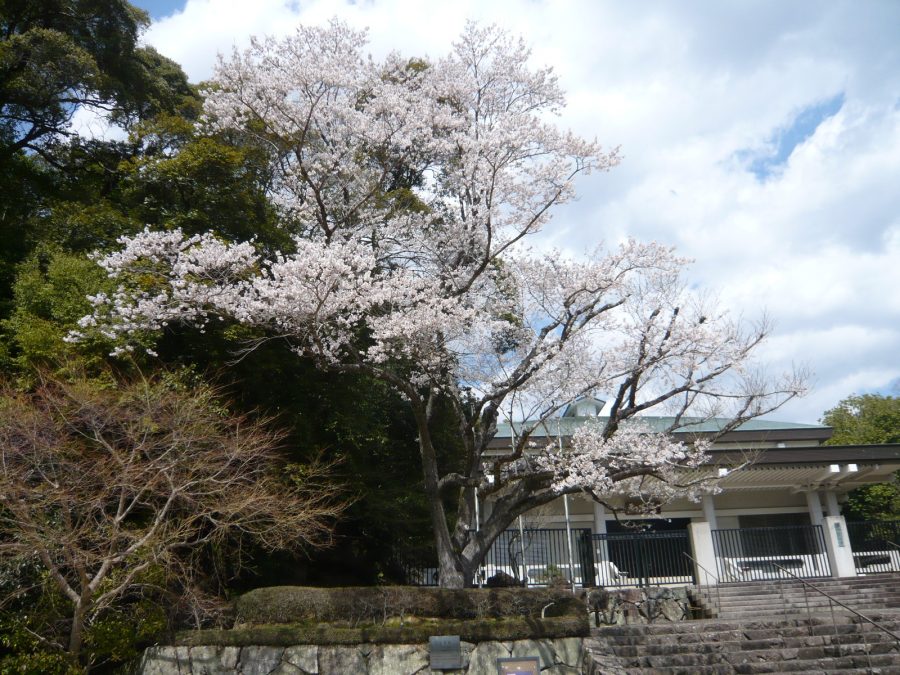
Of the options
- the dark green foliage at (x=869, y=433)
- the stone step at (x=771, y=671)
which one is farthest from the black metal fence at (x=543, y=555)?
the dark green foliage at (x=869, y=433)

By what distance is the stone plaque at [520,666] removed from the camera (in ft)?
30.1

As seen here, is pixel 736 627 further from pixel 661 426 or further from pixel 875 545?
pixel 661 426

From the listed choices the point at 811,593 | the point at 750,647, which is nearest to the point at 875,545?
the point at 811,593

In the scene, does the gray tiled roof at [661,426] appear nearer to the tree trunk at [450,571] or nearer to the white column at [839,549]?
the white column at [839,549]

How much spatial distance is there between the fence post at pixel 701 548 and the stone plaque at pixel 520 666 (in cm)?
669

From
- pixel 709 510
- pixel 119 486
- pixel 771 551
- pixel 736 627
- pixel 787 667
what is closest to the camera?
pixel 119 486

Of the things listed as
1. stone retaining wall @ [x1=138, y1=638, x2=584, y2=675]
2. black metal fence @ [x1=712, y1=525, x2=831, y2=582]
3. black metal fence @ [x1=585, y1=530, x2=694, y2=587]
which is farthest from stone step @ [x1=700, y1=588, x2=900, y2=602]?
stone retaining wall @ [x1=138, y1=638, x2=584, y2=675]

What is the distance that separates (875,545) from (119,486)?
A: 697 inches

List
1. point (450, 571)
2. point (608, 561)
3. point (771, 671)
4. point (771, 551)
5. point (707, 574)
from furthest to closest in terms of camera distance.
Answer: point (771, 551) → point (608, 561) → point (707, 574) → point (450, 571) → point (771, 671)

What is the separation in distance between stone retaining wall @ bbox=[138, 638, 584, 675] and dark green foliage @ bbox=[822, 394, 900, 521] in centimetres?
1690

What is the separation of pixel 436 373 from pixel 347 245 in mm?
2946

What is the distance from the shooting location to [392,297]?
12.4 metres

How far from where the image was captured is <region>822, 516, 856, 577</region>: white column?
1594 cm

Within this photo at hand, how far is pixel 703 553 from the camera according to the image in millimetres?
14750
